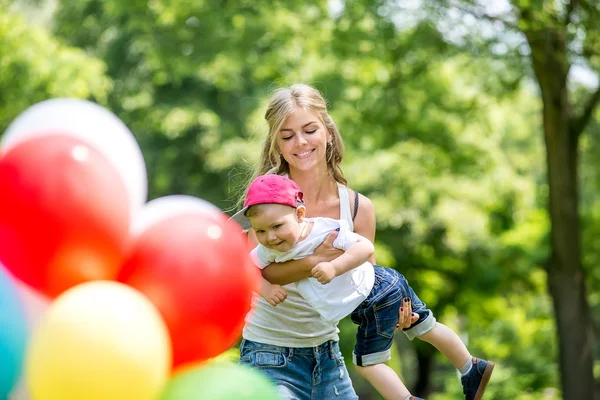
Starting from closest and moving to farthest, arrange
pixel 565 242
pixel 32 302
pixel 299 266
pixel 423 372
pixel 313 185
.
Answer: pixel 32 302 < pixel 299 266 < pixel 313 185 < pixel 565 242 < pixel 423 372

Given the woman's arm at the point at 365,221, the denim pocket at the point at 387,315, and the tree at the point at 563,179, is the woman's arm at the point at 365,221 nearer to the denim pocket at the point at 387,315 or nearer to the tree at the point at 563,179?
the denim pocket at the point at 387,315

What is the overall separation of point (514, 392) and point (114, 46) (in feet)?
31.5

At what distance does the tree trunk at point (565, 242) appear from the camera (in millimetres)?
9977

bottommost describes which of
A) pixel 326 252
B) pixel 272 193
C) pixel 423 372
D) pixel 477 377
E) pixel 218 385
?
pixel 423 372

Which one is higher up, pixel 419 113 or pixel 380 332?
pixel 380 332

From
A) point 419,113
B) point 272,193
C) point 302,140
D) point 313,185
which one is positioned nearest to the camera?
point 272,193

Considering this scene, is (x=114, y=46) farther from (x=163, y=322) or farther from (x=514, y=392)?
(x=163, y=322)

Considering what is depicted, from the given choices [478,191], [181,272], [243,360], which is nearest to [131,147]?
[181,272]

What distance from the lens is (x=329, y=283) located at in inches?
128

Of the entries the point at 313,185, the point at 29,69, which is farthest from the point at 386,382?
the point at 29,69

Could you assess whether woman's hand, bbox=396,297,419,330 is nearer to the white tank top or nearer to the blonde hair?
the white tank top

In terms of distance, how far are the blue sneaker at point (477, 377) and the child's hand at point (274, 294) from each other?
3.06 ft

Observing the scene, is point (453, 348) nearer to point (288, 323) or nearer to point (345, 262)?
point (288, 323)

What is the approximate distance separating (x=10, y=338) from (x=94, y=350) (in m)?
0.23
